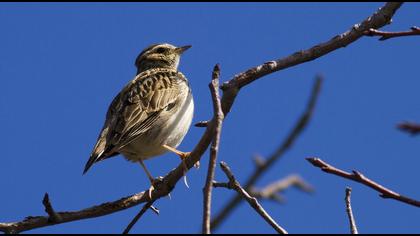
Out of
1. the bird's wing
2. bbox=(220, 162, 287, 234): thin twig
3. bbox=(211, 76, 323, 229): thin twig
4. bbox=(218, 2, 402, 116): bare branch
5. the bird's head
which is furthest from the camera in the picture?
the bird's head

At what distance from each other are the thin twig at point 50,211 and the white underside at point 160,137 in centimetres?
294

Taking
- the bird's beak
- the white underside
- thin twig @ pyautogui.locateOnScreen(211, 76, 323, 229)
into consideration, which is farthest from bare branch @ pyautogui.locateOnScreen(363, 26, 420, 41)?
the bird's beak

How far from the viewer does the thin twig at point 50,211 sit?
620 centimetres

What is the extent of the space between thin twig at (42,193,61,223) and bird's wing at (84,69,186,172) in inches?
75.5

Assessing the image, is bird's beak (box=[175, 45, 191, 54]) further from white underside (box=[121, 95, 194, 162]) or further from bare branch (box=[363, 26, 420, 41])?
bare branch (box=[363, 26, 420, 41])

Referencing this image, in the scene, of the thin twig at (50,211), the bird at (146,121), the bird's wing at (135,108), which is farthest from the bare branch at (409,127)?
the bird's wing at (135,108)

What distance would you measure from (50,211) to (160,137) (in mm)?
3256

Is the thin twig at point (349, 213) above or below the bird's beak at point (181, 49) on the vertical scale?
below

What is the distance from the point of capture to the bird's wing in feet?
30.6

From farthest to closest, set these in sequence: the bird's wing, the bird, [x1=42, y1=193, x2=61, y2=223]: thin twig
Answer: the bird → the bird's wing → [x1=42, y1=193, x2=61, y2=223]: thin twig

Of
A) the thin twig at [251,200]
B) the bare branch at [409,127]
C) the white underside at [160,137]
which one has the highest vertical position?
the white underside at [160,137]

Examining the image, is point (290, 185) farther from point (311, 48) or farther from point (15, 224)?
point (15, 224)

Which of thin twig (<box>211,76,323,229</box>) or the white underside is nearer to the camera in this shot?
thin twig (<box>211,76,323,229</box>)

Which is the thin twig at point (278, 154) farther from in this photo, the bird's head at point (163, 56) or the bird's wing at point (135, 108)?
the bird's head at point (163, 56)
